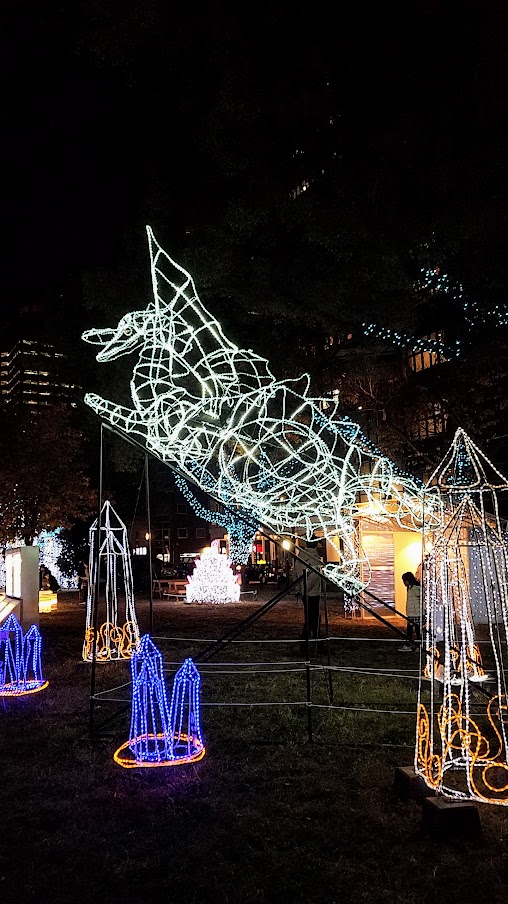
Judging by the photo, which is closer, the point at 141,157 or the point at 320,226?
the point at 320,226

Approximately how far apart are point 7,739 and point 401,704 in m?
3.91

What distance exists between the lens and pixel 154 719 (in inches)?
222

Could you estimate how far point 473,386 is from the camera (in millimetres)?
15461

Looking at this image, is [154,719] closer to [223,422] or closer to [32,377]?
[223,422]

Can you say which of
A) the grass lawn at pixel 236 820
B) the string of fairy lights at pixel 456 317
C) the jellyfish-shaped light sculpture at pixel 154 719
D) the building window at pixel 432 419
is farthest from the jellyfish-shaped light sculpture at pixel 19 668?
the building window at pixel 432 419

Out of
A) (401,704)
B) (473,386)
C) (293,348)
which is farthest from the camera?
(473,386)

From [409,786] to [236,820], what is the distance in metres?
1.12

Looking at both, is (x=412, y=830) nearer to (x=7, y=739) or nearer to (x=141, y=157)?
(x=7, y=739)

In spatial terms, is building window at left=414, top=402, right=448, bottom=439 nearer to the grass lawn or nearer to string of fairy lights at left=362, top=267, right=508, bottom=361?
string of fairy lights at left=362, top=267, right=508, bottom=361

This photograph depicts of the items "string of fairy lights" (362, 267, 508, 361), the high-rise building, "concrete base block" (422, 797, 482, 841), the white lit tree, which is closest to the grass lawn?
"concrete base block" (422, 797, 482, 841)

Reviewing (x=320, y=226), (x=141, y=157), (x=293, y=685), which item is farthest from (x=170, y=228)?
(x=293, y=685)

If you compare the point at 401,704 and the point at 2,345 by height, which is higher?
the point at 2,345

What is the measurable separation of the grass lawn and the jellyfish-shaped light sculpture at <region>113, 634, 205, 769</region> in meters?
0.14

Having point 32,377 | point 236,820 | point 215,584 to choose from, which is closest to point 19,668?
point 236,820
